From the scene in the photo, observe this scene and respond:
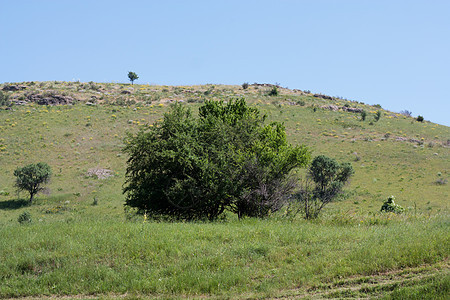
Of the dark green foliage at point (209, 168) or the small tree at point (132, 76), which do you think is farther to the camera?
the small tree at point (132, 76)

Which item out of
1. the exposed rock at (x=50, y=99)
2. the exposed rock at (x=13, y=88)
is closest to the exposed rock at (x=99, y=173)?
the exposed rock at (x=50, y=99)

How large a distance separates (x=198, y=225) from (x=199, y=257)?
11.8ft

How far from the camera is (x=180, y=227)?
Result: 14031 millimetres

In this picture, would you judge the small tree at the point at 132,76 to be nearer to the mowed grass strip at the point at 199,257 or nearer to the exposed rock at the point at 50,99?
the exposed rock at the point at 50,99

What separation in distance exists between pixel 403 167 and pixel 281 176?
37425 mm

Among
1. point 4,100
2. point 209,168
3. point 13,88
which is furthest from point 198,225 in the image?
point 13,88

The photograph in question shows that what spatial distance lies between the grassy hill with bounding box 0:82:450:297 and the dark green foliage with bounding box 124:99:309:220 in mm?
2864

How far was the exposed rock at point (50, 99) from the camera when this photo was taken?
76125 millimetres

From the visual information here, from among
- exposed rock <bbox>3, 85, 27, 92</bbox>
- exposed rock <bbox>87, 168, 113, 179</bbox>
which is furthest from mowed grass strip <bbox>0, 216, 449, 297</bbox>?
exposed rock <bbox>3, 85, 27, 92</bbox>

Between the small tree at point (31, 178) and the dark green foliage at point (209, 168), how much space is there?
22235 millimetres

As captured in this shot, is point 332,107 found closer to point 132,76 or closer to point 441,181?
point 441,181

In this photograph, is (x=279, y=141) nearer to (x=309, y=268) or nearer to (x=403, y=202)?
(x=309, y=268)

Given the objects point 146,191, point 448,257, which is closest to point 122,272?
point 448,257

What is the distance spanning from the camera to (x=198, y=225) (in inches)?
576
